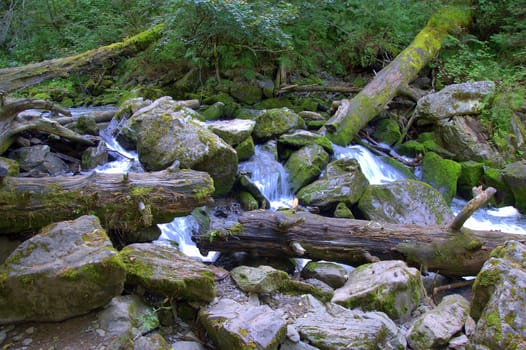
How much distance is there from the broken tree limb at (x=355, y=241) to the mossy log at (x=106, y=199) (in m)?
0.66

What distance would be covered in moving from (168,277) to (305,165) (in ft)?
14.0

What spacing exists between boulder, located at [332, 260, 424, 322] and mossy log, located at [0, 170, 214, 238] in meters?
2.03

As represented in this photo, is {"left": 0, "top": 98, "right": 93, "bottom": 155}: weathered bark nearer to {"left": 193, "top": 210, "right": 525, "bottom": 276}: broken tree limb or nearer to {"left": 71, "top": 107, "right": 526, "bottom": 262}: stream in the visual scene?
{"left": 71, "top": 107, "right": 526, "bottom": 262}: stream

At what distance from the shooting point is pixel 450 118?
9.16 meters

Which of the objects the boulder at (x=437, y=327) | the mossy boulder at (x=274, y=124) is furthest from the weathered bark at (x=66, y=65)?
the boulder at (x=437, y=327)

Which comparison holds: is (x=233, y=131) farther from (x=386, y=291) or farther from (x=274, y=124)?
(x=386, y=291)

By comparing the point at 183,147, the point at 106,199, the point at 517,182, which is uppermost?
the point at 183,147

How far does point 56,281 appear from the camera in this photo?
312cm

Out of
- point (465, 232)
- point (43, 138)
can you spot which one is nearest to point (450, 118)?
point (465, 232)

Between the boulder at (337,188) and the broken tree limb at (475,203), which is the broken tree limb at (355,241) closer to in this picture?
the broken tree limb at (475,203)

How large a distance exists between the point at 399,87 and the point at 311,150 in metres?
3.73

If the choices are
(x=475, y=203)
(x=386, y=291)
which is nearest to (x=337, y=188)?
(x=475, y=203)

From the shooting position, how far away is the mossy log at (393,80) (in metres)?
9.00

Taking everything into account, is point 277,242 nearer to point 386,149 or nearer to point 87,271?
point 87,271
